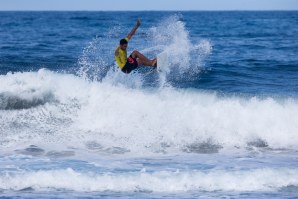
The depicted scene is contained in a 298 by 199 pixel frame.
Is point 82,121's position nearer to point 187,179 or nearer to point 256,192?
point 187,179

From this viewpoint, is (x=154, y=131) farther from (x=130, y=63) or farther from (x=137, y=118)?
(x=130, y=63)

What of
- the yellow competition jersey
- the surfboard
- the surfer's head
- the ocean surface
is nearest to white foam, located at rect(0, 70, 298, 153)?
the ocean surface

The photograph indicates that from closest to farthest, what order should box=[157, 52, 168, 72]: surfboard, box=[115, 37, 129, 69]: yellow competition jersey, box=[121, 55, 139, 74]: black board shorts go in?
box=[115, 37, 129, 69]: yellow competition jersey → box=[121, 55, 139, 74]: black board shorts → box=[157, 52, 168, 72]: surfboard

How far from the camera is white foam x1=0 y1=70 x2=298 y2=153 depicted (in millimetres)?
11898

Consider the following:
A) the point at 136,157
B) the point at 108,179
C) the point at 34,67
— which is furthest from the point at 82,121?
the point at 34,67

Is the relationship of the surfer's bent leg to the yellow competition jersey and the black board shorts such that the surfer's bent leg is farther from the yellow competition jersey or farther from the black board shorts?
the yellow competition jersey

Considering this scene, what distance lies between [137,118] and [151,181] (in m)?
4.48

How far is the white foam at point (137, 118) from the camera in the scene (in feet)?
39.0

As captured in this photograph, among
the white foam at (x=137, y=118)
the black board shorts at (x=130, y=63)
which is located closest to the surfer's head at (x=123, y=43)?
the black board shorts at (x=130, y=63)

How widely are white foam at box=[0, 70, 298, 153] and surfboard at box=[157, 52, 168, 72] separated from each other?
1.53 meters

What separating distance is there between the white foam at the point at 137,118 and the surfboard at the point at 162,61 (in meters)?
1.53

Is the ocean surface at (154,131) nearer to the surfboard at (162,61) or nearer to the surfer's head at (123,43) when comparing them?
→ the surfboard at (162,61)

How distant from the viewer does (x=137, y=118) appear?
13.2 meters

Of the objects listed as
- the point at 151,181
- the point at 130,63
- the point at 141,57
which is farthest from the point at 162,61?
the point at 151,181
